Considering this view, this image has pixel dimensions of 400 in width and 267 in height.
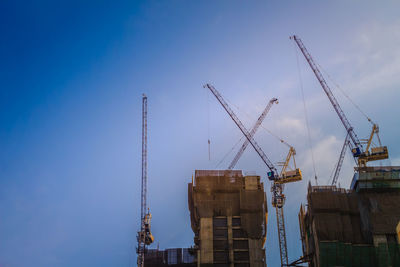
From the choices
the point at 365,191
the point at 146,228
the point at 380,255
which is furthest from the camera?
the point at 146,228

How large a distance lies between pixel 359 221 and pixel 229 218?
4069cm

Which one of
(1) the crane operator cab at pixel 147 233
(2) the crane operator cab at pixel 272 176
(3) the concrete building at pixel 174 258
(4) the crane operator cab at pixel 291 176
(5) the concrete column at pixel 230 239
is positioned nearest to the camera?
(5) the concrete column at pixel 230 239

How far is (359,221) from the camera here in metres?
136

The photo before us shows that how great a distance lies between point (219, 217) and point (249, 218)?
32.6 feet

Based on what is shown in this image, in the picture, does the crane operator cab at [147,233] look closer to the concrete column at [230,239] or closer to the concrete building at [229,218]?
the concrete building at [229,218]

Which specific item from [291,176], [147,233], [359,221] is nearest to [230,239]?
[359,221]

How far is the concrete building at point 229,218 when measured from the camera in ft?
475

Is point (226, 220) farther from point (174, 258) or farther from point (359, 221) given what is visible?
point (359, 221)

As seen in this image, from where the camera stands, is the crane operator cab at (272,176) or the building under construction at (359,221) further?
the crane operator cab at (272,176)

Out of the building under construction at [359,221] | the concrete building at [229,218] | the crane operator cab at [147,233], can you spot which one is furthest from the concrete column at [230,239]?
the crane operator cab at [147,233]

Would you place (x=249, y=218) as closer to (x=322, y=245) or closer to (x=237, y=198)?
(x=237, y=198)

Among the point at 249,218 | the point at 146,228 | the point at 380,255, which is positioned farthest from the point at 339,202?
the point at 146,228

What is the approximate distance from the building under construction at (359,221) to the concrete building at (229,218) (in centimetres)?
1778

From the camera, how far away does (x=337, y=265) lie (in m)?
125
